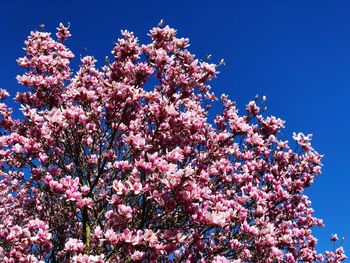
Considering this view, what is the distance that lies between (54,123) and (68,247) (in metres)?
2.25

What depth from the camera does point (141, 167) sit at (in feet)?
21.4

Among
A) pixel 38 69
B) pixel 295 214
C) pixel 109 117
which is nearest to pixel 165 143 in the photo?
pixel 109 117

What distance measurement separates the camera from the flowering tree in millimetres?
6621

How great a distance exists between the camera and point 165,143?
8461 mm

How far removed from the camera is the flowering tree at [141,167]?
6621mm

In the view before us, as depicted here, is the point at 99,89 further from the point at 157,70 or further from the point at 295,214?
the point at 295,214

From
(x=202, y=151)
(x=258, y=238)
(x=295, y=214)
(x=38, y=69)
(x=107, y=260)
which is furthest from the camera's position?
(x=295, y=214)

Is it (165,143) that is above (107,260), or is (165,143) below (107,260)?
above

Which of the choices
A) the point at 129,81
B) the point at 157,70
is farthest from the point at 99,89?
the point at 157,70

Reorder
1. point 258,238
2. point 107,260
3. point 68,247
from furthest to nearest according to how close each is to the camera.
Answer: point 258,238 → point 107,260 → point 68,247

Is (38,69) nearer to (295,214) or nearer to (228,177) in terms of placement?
(228,177)

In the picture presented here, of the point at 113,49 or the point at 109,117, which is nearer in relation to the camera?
the point at 109,117

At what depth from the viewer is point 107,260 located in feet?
23.5

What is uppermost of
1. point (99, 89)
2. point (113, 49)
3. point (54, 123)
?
point (113, 49)
